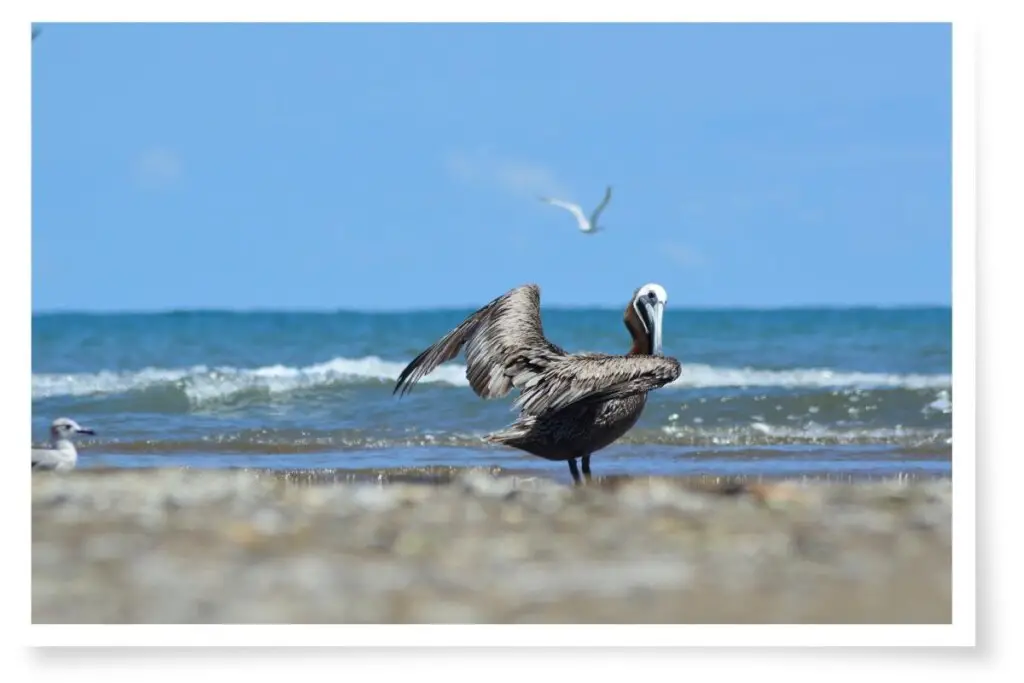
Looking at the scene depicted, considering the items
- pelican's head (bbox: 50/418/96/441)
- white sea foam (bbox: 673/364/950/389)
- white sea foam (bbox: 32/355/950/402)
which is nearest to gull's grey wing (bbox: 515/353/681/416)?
pelican's head (bbox: 50/418/96/441)

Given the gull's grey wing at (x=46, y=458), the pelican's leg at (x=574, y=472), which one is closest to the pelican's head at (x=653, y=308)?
the pelican's leg at (x=574, y=472)

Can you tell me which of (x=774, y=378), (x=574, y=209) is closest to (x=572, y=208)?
(x=574, y=209)

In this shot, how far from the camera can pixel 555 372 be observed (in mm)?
6797

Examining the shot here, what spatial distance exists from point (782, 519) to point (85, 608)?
2.97 metres

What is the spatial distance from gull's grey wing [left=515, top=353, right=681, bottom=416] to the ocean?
3.06 feet

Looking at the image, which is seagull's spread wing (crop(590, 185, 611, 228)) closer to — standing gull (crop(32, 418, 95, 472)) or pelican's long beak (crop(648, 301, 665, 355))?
pelican's long beak (crop(648, 301, 665, 355))

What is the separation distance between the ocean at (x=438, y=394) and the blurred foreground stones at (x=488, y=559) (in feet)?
2.40

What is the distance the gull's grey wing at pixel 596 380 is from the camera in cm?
669

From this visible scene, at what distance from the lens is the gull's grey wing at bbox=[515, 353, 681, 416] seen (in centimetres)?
669

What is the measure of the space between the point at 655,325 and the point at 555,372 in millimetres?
534

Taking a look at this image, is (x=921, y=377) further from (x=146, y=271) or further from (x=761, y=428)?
(x=146, y=271)

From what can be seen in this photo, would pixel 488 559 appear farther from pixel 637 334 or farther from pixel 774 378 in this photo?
pixel 774 378
